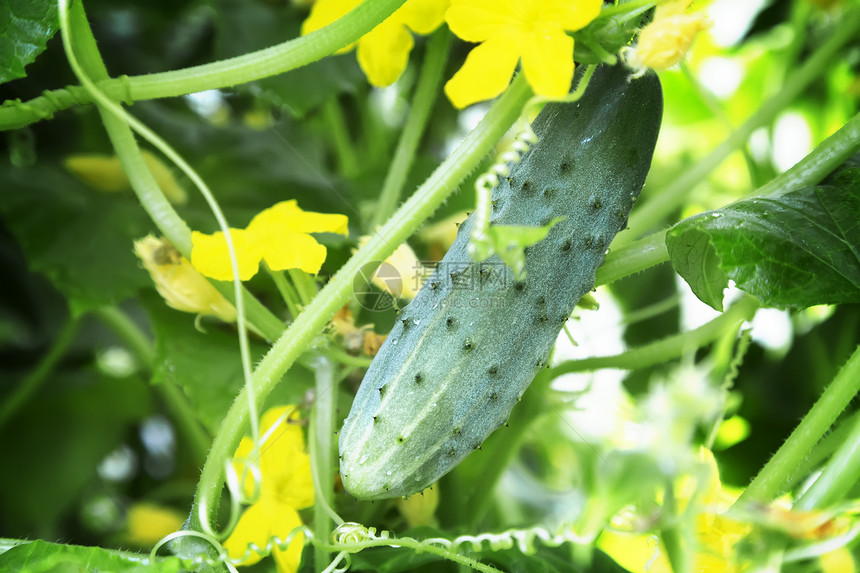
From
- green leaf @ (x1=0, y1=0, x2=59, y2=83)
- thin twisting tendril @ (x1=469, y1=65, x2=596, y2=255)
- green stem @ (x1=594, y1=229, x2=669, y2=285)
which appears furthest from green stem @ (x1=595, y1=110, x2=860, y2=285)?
green leaf @ (x1=0, y1=0, x2=59, y2=83)

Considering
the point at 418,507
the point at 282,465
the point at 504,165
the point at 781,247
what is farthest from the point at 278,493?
the point at 781,247

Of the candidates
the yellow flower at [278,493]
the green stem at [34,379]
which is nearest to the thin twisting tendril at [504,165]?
the yellow flower at [278,493]

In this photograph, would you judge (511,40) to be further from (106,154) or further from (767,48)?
(767,48)

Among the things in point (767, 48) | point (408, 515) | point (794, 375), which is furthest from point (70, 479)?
point (767, 48)

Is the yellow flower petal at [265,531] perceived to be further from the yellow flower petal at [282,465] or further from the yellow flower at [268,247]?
the yellow flower at [268,247]

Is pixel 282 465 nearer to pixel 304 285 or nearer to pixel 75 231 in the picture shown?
pixel 304 285
